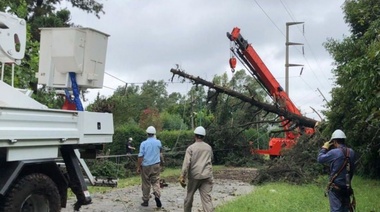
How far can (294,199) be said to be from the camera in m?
11.4

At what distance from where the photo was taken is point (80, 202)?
6.97 m

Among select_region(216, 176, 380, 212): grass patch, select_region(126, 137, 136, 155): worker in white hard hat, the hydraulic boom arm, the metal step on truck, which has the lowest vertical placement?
select_region(216, 176, 380, 212): grass patch

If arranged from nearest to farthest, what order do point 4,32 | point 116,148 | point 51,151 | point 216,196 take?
point 51,151, point 4,32, point 216,196, point 116,148

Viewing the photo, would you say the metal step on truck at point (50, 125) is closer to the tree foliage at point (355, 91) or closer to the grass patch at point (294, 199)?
the grass patch at point (294, 199)

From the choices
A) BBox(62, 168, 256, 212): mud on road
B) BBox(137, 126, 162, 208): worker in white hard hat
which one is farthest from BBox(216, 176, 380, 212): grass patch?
BBox(137, 126, 162, 208): worker in white hard hat

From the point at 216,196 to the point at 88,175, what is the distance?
6168 mm

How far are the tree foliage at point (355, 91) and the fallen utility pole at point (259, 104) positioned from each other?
3.15 meters

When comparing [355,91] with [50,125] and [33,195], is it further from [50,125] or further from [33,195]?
[33,195]

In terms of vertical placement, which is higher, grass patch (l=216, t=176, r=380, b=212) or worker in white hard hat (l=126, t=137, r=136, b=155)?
worker in white hard hat (l=126, t=137, r=136, b=155)

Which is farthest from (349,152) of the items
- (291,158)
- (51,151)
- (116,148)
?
(116,148)

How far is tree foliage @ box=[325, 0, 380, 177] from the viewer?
1059 cm

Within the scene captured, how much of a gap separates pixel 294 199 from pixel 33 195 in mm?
6991

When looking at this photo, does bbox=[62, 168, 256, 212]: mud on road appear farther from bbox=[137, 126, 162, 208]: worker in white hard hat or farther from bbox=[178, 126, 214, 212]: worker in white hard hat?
bbox=[178, 126, 214, 212]: worker in white hard hat

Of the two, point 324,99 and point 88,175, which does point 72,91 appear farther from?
point 324,99
